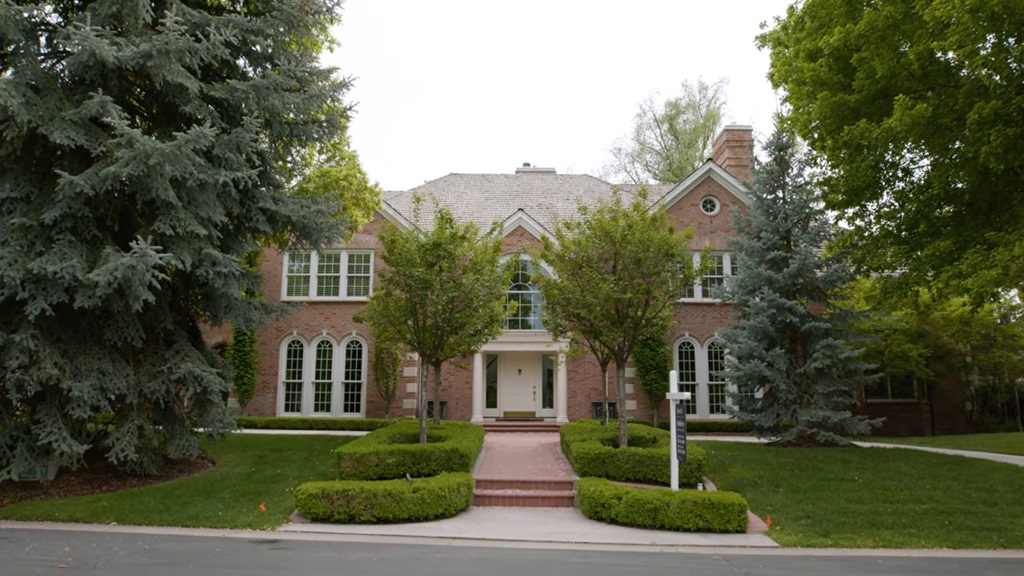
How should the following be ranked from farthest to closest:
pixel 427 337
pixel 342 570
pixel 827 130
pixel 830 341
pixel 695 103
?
1. pixel 695 103
2. pixel 830 341
3. pixel 427 337
4. pixel 827 130
5. pixel 342 570

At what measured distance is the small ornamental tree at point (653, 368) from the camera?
21078 millimetres

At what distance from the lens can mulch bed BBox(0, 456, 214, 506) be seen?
11.5 metres

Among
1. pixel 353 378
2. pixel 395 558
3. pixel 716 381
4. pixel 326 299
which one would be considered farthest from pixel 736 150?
pixel 395 558

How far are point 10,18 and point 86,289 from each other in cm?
453

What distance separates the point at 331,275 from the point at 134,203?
10.3 meters

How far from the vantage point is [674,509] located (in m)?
9.93

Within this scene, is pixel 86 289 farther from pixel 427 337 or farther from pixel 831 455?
pixel 831 455

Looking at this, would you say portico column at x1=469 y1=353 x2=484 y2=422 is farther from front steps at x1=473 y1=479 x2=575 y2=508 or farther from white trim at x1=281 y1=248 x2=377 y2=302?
front steps at x1=473 y1=479 x2=575 y2=508

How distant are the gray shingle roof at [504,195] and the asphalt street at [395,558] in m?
15.9

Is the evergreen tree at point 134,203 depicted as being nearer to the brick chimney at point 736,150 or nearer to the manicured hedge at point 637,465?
the manicured hedge at point 637,465

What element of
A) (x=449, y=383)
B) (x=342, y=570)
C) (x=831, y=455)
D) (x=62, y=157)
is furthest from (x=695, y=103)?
(x=342, y=570)

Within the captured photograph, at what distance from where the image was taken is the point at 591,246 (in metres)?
13.8

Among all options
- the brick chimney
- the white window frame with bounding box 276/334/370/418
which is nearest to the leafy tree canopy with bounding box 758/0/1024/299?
the brick chimney

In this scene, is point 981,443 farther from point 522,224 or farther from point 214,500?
point 214,500
